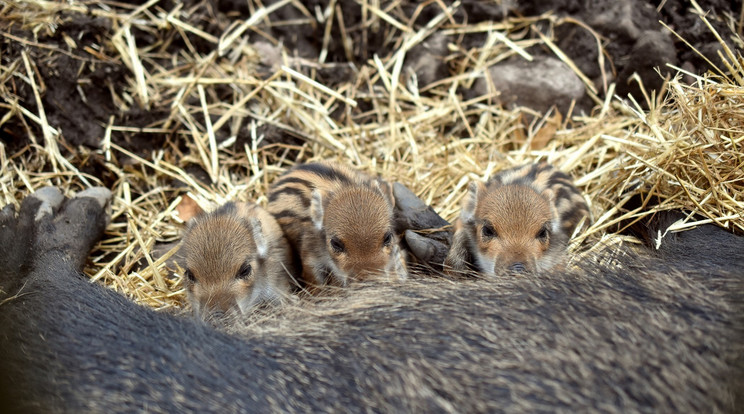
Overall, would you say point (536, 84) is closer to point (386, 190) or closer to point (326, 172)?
point (386, 190)

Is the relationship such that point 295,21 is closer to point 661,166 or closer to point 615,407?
point 661,166

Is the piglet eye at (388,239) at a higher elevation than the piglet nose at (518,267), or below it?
higher

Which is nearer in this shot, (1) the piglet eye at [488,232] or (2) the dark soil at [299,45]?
(1) the piglet eye at [488,232]

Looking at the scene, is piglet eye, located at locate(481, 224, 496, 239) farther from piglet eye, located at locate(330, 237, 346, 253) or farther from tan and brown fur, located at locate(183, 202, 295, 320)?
tan and brown fur, located at locate(183, 202, 295, 320)

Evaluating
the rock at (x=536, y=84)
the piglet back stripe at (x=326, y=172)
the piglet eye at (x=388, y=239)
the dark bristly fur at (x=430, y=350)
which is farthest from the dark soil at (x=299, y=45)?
the dark bristly fur at (x=430, y=350)

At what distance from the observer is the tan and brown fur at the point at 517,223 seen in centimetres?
306

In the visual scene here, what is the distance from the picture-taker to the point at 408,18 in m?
4.98

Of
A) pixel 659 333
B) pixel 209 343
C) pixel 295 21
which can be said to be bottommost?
pixel 209 343

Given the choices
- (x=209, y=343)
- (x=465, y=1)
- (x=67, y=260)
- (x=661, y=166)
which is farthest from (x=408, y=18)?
(x=209, y=343)

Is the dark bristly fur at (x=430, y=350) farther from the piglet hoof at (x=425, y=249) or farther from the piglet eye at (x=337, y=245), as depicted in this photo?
the piglet hoof at (x=425, y=249)

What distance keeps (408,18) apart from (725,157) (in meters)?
2.46

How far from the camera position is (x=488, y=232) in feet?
10.4

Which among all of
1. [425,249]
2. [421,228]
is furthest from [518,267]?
[421,228]

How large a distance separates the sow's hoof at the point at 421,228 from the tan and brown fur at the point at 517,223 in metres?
0.08
